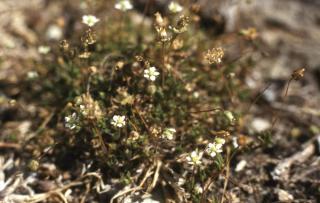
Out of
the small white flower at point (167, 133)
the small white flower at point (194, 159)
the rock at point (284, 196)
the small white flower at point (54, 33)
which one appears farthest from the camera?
the small white flower at point (54, 33)

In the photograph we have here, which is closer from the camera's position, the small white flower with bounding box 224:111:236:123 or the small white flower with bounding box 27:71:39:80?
the small white flower with bounding box 224:111:236:123

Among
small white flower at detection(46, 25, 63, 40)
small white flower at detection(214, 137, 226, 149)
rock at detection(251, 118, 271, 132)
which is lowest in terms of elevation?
small white flower at detection(214, 137, 226, 149)

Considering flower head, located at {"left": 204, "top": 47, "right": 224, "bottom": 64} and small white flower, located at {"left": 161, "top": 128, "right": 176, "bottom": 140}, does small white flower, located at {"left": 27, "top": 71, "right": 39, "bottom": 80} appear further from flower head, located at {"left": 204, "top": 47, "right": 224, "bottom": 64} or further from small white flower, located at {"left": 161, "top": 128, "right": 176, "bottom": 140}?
flower head, located at {"left": 204, "top": 47, "right": 224, "bottom": 64}

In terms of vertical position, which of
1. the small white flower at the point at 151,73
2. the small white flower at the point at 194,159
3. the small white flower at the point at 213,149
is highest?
the small white flower at the point at 151,73

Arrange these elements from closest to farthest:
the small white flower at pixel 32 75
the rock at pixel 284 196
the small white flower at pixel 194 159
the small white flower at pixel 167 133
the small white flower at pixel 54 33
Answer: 1. the small white flower at pixel 194 159
2. the small white flower at pixel 167 133
3. the rock at pixel 284 196
4. the small white flower at pixel 32 75
5. the small white flower at pixel 54 33

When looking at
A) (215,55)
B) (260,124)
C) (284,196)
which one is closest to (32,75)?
(215,55)

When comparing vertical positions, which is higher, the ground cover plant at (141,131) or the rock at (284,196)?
the ground cover plant at (141,131)

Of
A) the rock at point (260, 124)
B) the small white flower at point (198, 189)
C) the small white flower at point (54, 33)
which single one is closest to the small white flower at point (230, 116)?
the small white flower at point (198, 189)

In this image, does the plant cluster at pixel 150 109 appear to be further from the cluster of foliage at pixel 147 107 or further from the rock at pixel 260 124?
the rock at pixel 260 124

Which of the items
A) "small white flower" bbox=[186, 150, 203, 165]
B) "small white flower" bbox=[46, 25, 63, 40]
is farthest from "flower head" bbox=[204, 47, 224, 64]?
"small white flower" bbox=[46, 25, 63, 40]

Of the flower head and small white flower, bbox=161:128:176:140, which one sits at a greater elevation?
the flower head
